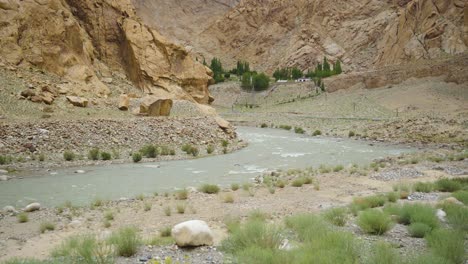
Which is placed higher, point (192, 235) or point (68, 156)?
point (68, 156)

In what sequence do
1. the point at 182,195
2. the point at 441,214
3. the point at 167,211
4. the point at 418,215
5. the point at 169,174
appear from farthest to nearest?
the point at 169,174, the point at 182,195, the point at 167,211, the point at 441,214, the point at 418,215

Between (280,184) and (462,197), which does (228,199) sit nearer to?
(280,184)

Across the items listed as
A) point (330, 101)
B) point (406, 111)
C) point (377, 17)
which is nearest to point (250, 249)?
point (406, 111)

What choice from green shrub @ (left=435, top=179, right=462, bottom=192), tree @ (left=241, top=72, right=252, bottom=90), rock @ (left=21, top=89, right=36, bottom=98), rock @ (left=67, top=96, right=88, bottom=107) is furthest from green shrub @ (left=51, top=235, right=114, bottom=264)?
tree @ (left=241, top=72, right=252, bottom=90)

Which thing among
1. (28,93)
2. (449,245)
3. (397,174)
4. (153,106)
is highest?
(28,93)

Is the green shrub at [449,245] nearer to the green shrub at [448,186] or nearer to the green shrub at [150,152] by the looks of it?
the green shrub at [448,186]

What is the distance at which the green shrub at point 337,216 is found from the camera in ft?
28.8

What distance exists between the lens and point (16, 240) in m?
→ 8.62

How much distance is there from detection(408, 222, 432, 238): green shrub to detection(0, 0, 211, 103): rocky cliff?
1231 inches

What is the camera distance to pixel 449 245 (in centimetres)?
619

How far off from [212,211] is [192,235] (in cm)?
378

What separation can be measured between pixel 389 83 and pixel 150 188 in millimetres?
53273

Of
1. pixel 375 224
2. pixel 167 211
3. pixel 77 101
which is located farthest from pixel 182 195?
pixel 77 101

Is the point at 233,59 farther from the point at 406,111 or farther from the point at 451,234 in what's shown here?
the point at 451,234
